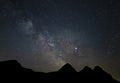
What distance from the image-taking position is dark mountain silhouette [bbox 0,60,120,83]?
4160 centimetres

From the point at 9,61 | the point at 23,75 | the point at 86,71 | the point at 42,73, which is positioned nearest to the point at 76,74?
the point at 86,71

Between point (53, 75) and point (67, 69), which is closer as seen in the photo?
point (53, 75)

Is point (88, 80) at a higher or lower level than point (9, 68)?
lower

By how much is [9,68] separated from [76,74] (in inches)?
605

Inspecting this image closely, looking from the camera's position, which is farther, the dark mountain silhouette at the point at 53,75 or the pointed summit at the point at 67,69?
the pointed summit at the point at 67,69

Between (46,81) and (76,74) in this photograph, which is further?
(76,74)

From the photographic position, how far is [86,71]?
49.4 m

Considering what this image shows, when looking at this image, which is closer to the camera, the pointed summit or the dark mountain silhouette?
the dark mountain silhouette

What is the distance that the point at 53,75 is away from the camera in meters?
45.8

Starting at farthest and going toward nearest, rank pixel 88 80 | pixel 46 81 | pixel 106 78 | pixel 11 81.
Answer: pixel 106 78 < pixel 88 80 < pixel 46 81 < pixel 11 81

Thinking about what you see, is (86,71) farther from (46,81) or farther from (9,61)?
(9,61)

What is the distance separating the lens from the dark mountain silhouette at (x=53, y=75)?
4160 centimetres

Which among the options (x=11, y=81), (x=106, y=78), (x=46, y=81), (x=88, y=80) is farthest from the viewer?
(x=106, y=78)

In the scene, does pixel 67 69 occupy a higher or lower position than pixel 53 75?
lower
